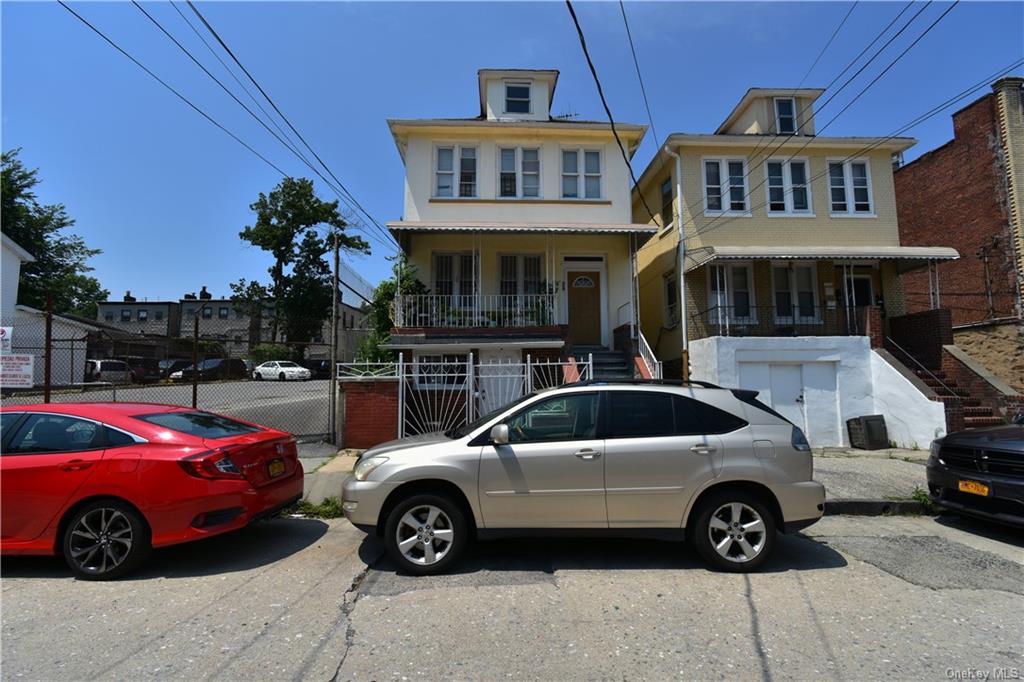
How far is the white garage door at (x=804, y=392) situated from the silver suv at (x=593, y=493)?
813 centimetres

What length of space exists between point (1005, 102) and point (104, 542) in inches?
954

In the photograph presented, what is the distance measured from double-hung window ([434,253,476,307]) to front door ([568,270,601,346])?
2910mm

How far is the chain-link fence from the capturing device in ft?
31.2

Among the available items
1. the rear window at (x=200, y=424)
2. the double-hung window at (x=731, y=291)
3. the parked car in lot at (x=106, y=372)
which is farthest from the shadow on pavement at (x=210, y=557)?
the parked car in lot at (x=106, y=372)

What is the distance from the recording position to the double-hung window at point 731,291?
1416 centimetres

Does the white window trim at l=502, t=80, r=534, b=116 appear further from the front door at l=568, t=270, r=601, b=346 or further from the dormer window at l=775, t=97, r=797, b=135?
the dormer window at l=775, t=97, r=797, b=135

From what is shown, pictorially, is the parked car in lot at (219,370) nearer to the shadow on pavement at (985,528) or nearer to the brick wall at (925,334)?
the brick wall at (925,334)

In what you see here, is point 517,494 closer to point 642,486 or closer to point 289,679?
point 642,486

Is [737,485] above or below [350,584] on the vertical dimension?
above

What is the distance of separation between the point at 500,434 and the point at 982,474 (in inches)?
216

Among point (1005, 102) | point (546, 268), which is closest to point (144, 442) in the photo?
point (546, 268)

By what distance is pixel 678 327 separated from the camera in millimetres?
14711

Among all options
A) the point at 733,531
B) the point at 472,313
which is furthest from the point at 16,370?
the point at 733,531

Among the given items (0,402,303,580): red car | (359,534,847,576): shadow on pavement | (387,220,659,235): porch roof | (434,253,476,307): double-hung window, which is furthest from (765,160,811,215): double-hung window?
(0,402,303,580): red car
